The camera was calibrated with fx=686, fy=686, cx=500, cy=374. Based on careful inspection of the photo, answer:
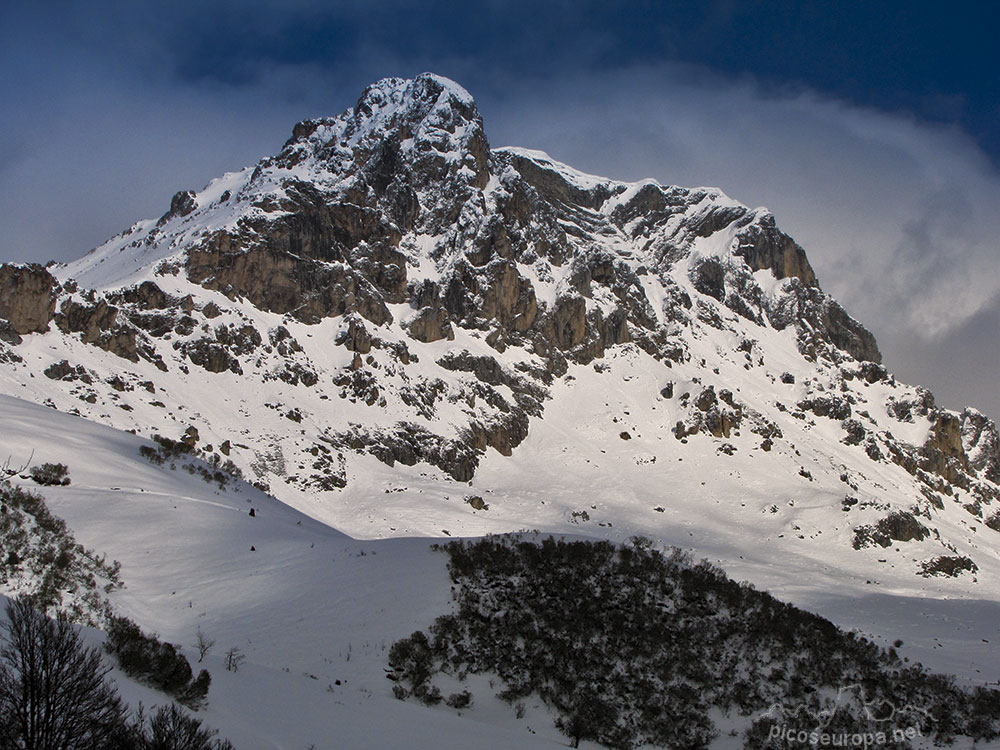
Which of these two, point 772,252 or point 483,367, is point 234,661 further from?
point 772,252

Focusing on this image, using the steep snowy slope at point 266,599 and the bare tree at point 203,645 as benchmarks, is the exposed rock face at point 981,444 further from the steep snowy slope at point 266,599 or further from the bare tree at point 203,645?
the bare tree at point 203,645

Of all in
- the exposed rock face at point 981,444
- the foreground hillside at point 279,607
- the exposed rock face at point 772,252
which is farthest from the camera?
the exposed rock face at point 772,252

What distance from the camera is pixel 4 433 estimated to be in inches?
1063

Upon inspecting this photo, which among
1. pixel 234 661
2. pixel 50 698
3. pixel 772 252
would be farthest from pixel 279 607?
pixel 772 252

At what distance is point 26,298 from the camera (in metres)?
60.6

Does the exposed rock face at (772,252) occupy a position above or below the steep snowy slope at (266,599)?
above

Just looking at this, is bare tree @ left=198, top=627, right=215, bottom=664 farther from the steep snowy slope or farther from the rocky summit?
the rocky summit

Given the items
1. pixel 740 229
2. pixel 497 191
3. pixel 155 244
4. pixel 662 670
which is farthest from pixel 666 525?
pixel 740 229

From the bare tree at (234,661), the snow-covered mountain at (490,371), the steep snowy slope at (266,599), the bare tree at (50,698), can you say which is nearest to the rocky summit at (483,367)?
the snow-covered mountain at (490,371)

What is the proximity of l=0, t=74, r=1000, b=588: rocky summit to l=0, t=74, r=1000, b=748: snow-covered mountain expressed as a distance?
40cm

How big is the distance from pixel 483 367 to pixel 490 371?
1.02m

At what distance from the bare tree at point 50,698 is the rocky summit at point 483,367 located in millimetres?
44292

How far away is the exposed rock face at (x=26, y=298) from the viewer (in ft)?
195

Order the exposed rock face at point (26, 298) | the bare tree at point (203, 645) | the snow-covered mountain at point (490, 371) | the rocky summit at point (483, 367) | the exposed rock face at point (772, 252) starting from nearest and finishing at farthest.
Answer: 1. the bare tree at point (203, 645)
2. the snow-covered mountain at point (490, 371)
3. the exposed rock face at point (26, 298)
4. the rocky summit at point (483, 367)
5. the exposed rock face at point (772, 252)
